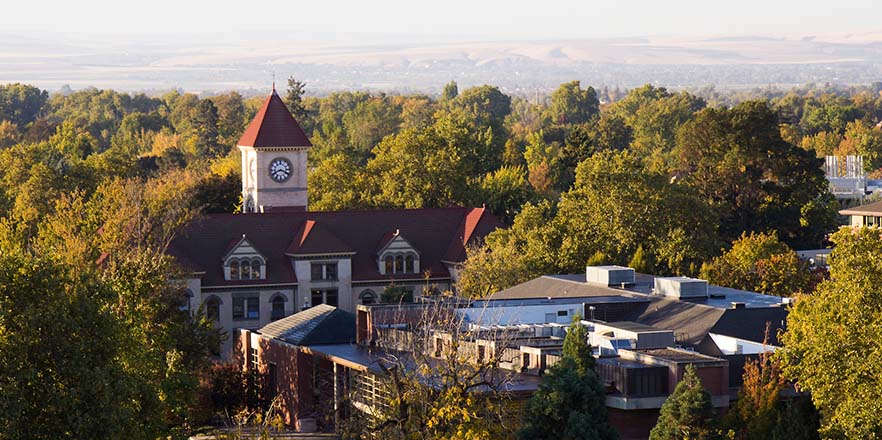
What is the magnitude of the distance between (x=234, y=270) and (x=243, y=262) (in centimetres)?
55

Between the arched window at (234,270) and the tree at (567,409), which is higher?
the tree at (567,409)

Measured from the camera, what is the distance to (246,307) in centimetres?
9256

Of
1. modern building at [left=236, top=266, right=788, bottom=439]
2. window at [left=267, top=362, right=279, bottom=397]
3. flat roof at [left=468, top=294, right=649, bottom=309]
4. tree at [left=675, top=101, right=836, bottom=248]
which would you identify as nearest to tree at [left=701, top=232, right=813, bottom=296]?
modern building at [left=236, top=266, right=788, bottom=439]

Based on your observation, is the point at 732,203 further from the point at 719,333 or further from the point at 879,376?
the point at 879,376

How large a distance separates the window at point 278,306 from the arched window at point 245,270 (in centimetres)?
165

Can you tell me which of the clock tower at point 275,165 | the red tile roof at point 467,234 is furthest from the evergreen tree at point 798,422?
the clock tower at point 275,165

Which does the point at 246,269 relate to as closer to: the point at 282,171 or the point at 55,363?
the point at 282,171

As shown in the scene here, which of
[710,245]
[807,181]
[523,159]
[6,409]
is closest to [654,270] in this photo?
[710,245]

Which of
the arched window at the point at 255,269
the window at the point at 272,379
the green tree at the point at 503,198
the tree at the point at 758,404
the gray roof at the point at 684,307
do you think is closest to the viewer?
the tree at the point at 758,404

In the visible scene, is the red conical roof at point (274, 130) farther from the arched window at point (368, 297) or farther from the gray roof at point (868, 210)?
the gray roof at point (868, 210)

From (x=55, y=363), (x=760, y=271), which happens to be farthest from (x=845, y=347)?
(x=760, y=271)

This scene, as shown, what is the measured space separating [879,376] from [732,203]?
5533 cm

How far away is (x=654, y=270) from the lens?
8675cm

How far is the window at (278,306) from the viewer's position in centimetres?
9319
